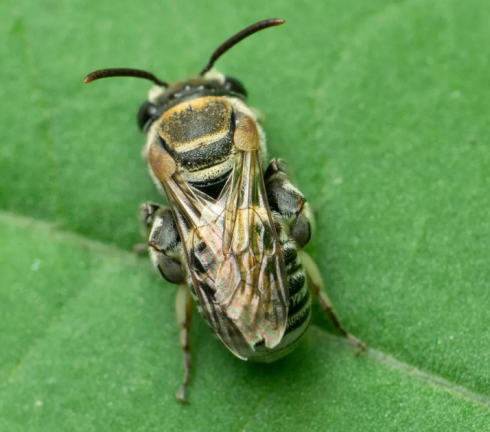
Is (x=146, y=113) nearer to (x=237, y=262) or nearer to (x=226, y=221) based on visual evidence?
(x=226, y=221)

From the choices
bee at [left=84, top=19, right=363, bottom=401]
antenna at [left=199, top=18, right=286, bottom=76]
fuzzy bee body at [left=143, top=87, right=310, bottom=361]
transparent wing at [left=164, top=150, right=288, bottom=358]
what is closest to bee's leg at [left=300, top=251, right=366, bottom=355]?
bee at [left=84, top=19, right=363, bottom=401]

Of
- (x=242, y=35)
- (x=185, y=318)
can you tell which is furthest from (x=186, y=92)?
(x=185, y=318)

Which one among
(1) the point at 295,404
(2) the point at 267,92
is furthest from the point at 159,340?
(2) the point at 267,92

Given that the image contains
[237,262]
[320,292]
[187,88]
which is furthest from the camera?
[187,88]

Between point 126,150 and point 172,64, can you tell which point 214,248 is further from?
point 172,64

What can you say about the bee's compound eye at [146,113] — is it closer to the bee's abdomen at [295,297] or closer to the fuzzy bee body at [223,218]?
the fuzzy bee body at [223,218]

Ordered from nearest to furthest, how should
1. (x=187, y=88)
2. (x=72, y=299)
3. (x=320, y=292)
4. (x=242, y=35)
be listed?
(x=320, y=292), (x=242, y=35), (x=187, y=88), (x=72, y=299)

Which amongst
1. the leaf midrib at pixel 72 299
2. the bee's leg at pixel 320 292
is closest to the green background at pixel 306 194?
the leaf midrib at pixel 72 299
